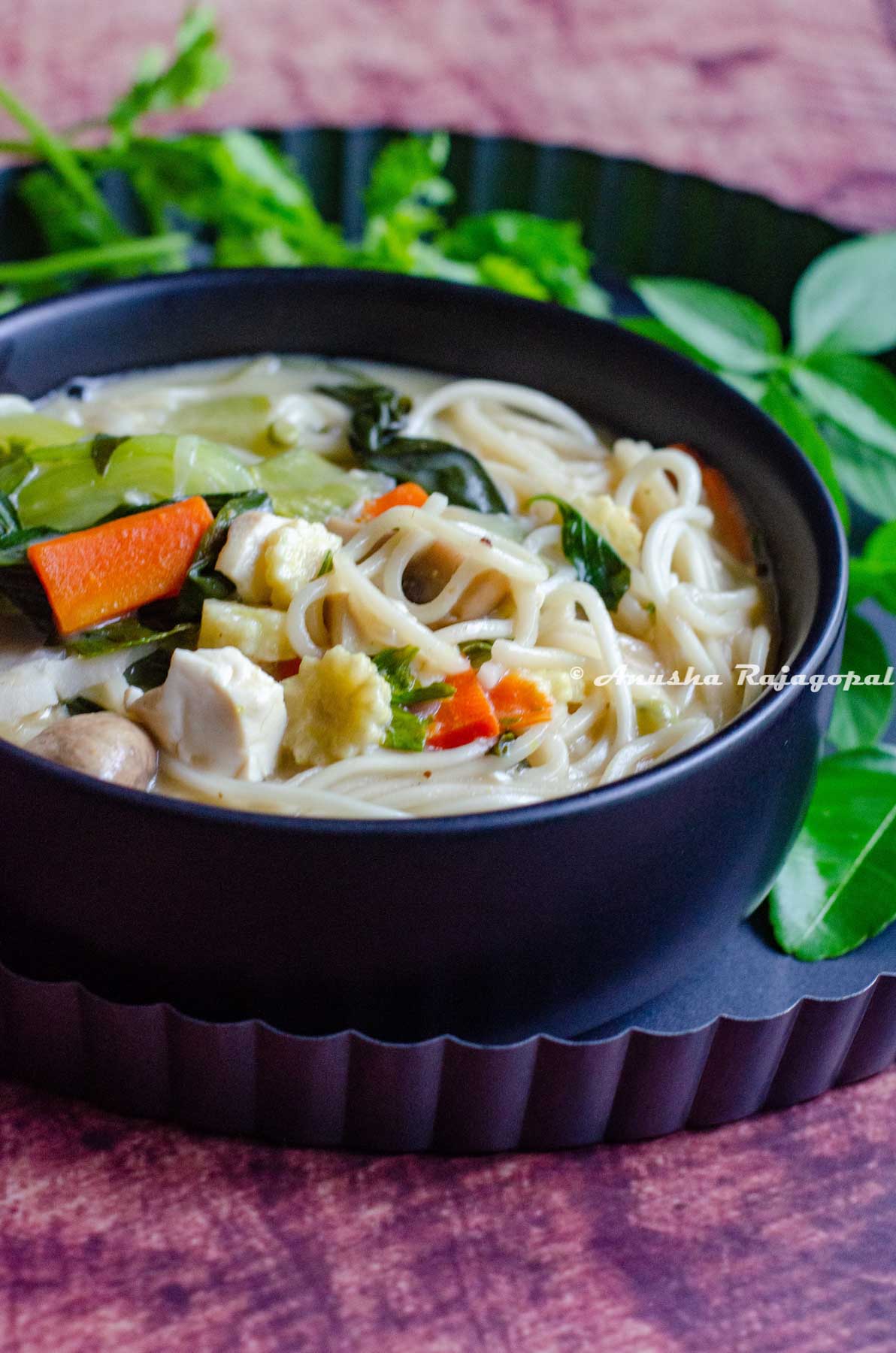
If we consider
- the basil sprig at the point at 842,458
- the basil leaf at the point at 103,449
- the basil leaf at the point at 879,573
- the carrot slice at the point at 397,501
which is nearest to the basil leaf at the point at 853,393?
the basil sprig at the point at 842,458

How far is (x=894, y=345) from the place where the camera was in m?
4.74

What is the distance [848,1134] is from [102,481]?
210cm

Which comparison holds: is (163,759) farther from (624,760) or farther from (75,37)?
(75,37)

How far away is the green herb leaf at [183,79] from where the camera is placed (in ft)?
16.1

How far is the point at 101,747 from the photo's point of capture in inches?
107

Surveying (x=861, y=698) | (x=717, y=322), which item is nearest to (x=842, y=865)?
(x=861, y=698)

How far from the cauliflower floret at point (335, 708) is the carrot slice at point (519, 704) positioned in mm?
263

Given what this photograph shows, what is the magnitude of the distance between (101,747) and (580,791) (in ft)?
2.91

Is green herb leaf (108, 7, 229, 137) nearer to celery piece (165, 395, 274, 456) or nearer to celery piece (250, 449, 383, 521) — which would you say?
celery piece (165, 395, 274, 456)

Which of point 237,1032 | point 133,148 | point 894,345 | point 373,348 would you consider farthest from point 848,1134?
point 133,148

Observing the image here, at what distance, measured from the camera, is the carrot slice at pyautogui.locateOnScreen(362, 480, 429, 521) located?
11.3 feet

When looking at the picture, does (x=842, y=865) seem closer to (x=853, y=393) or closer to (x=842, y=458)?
(x=842, y=458)

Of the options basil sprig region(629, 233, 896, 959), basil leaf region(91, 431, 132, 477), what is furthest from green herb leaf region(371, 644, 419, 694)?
basil sprig region(629, 233, 896, 959)

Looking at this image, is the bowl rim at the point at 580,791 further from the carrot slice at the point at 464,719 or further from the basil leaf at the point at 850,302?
the basil leaf at the point at 850,302
